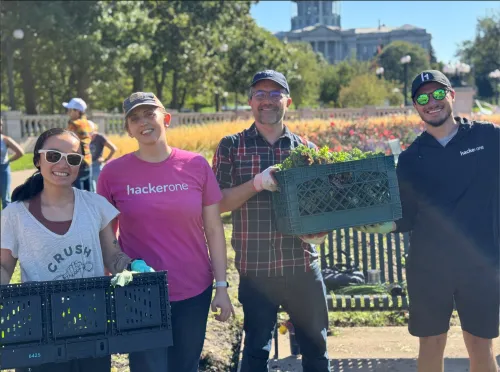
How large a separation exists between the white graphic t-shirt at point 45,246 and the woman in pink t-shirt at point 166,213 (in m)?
0.28

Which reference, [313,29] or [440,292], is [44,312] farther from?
[313,29]

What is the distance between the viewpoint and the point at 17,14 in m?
23.6

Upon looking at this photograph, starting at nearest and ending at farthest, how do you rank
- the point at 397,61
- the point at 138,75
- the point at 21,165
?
the point at 21,165, the point at 138,75, the point at 397,61

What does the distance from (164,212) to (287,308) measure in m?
0.98

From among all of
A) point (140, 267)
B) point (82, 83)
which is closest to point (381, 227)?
point (140, 267)

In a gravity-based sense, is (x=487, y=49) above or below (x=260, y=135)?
above

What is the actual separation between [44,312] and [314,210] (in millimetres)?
1398

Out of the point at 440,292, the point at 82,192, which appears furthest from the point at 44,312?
the point at 440,292

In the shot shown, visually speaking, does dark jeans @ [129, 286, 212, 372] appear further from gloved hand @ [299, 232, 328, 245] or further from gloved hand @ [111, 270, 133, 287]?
gloved hand @ [299, 232, 328, 245]

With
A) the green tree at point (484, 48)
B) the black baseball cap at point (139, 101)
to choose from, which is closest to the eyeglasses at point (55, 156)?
the black baseball cap at point (139, 101)

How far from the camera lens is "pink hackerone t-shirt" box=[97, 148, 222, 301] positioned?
9.62ft

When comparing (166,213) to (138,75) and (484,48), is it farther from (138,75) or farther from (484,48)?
(484,48)

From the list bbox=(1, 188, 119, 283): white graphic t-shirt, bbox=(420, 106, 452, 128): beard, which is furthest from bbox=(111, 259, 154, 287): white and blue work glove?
bbox=(420, 106, 452, 128): beard

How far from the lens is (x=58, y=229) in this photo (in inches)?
107
